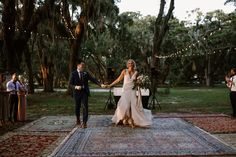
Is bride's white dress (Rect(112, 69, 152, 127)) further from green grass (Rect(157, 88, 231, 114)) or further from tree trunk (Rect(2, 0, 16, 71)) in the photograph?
tree trunk (Rect(2, 0, 16, 71))

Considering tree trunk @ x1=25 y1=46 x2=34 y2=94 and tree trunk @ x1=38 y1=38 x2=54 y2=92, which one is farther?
tree trunk @ x1=38 y1=38 x2=54 y2=92

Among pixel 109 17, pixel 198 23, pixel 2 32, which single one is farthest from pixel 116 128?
pixel 198 23

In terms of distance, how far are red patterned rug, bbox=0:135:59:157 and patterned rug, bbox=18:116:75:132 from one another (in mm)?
1406

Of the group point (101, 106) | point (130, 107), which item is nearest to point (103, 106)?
point (101, 106)

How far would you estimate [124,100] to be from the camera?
13266 millimetres

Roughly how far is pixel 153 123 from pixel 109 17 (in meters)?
17.1

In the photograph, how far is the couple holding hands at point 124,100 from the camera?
12.8 m

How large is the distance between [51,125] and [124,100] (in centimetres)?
227

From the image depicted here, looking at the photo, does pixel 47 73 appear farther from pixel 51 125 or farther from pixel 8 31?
pixel 51 125

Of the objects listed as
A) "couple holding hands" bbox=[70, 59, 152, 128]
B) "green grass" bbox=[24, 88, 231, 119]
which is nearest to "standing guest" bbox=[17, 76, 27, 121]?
"green grass" bbox=[24, 88, 231, 119]

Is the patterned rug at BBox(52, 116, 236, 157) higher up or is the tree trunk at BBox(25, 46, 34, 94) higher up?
the tree trunk at BBox(25, 46, 34, 94)

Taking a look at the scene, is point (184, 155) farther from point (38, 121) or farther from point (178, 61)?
point (178, 61)

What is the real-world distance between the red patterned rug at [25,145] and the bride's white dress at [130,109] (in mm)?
2804

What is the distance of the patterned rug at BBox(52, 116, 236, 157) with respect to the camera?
852 centimetres
